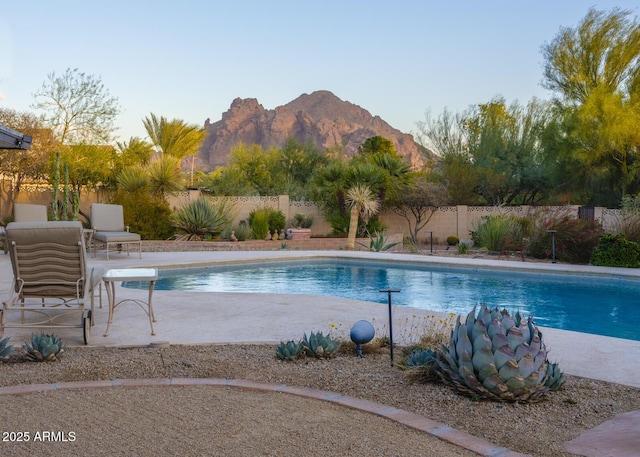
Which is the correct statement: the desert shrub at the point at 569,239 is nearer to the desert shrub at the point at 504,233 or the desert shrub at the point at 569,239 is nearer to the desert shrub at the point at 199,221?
the desert shrub at the point at 504,233

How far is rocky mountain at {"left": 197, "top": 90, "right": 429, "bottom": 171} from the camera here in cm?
7069

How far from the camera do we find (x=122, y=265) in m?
11.4

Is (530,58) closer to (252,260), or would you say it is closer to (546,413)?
(252,260)

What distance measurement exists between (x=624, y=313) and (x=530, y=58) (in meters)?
16.0

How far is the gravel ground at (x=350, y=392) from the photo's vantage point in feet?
10.2

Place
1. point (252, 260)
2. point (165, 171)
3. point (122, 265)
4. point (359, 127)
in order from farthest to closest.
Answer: point (359, 127)
point (165, 171)
point (252, 260)
point (122, 265)

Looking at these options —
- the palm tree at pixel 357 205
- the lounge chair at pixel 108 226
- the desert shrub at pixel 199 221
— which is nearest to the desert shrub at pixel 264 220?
the desert shrub at pixel 199 221

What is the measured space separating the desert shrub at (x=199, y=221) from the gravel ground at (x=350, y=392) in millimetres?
12405

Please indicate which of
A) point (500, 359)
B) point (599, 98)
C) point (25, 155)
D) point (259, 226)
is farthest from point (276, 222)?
point (500, 359)

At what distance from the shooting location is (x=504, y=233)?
1531 centimetres

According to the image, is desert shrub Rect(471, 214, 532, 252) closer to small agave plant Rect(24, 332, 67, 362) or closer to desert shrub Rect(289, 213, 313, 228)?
desert shrub Rect(289, 213, 313, 228)

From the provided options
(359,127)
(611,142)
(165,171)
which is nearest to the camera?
(611,142)

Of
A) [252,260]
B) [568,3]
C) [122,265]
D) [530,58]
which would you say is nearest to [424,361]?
[122,265]

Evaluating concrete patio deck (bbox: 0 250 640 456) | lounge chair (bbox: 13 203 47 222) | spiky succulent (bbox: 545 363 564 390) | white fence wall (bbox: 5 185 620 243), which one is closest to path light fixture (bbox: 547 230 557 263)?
Result: white fence wall (bbox: 5 185 620 243)
